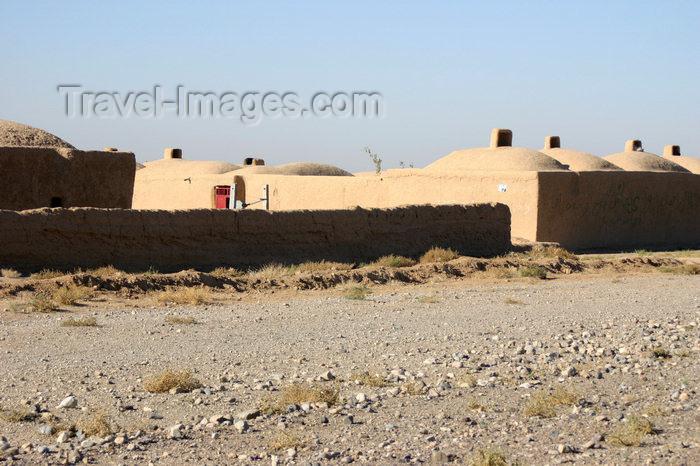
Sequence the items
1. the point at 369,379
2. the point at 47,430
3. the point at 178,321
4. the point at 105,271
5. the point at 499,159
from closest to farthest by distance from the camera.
Answer: the point at 47,430
the point at 369,379
the point at 178,321
the point at 105,271
the point at 499,159

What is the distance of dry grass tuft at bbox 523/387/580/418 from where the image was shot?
5230 mm

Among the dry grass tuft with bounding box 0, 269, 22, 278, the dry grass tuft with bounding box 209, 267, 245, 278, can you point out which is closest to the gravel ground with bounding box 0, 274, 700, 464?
the dry grass tuft with bounding box 0, 269, 22, 278

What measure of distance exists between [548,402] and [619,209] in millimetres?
17001

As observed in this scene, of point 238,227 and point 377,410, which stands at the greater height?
point 238,227

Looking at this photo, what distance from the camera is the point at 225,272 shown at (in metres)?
12.2

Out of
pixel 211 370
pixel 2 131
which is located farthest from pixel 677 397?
pixel 2 131

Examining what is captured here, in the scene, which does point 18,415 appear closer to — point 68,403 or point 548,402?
point 68,403

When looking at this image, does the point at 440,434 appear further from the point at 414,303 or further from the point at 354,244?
the point at 354,244

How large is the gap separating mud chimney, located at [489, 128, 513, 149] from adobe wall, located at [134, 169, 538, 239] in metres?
5.38

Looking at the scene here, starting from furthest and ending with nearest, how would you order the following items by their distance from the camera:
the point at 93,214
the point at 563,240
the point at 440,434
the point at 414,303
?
1. the point at 563,240
2. the point at 93,214
3. the point at 414,303
4. the point at 440,434

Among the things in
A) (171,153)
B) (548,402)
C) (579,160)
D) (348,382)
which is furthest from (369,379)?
(171,153)

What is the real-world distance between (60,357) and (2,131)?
9641 millimetres

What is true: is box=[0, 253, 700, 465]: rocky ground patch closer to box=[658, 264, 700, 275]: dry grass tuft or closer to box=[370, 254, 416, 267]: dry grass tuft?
box=[370, 254, 416, 267]: dry grass tuft

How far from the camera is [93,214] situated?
463 inches
